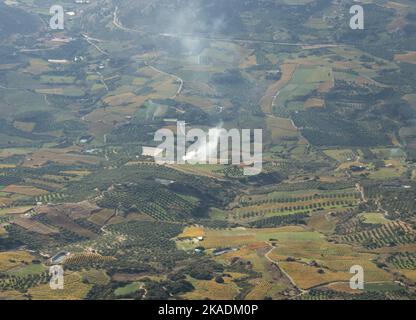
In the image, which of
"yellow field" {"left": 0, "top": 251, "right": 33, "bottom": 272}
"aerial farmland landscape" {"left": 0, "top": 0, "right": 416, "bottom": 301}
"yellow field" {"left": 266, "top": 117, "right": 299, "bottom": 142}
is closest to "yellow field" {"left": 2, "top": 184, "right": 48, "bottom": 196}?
"aerial farmland landscape" {"left": 0, "top": 0, "right": 416, "bottom": 301}

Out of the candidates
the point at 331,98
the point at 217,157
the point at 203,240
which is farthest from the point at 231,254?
the point at 331,98

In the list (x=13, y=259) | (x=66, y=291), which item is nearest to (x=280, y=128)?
(x=13, y=259)

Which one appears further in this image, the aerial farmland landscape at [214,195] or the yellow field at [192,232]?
the yellow field at [192,232]

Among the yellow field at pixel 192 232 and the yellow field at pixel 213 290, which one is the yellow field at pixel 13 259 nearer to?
the yellow field at pixel 213 290

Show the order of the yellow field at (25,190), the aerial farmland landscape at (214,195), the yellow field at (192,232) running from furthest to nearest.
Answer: the yellow field at (25,190), the yellow field at (192,232), the aerial farmland landscape at (214,195)

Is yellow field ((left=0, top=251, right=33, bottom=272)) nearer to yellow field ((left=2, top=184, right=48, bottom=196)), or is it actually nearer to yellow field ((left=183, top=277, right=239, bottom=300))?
yellow field ((left=183, top=277, right=239, bottom=300))

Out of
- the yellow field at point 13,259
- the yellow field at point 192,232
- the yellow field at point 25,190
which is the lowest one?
the yellow field at point 13,259

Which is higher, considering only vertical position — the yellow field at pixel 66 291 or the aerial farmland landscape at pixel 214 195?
the aerial farmland landscape at pixel 214 195

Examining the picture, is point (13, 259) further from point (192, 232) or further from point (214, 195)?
point (214, 195)

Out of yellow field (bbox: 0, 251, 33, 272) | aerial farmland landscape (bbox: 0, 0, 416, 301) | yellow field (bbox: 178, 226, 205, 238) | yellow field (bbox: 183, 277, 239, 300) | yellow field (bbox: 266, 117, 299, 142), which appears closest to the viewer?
yellow field (bbox: 183, 277, 239, 300)

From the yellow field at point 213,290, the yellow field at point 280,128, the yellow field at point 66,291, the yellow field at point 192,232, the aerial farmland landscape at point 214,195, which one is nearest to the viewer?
the yellow field at point 66,291

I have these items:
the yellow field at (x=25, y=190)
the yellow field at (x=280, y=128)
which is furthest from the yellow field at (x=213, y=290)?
the yellow field at (x=280, y=128)
